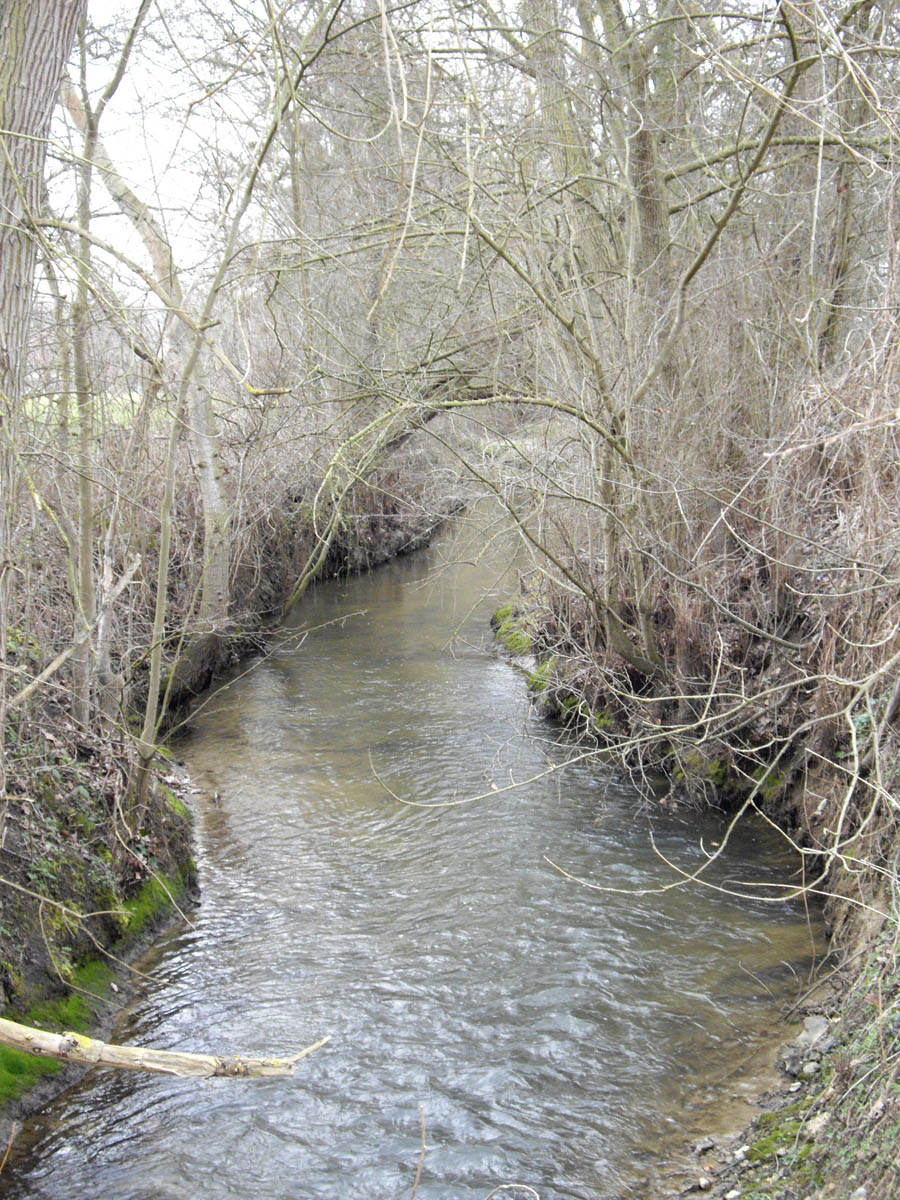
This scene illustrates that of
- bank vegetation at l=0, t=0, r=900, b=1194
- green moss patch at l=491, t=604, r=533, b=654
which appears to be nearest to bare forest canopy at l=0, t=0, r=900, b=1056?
bank vegetation at l=0, t=0, r=900, b=1194

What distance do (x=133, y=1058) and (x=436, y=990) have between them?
240cm

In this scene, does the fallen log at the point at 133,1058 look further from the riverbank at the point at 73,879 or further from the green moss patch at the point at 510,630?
the green moss patch at the point at 510,630

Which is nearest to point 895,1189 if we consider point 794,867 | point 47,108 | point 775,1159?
point 775,1159

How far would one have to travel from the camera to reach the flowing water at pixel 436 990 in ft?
14.2

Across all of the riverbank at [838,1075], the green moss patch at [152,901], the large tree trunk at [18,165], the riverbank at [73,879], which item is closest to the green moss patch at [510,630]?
the riverbank at [73,879]

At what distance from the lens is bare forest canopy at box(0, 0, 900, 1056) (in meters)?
5.95

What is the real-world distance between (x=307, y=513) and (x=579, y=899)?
32.8ft

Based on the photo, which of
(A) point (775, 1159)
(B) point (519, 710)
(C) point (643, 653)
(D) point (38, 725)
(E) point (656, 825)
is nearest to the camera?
(A) point (775, 1159)

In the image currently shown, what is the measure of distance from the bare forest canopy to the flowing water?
82 cm

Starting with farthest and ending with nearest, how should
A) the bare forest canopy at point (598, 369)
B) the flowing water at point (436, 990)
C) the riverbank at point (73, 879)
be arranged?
the bare forest canopy at point (598, 369) → the riverbank at point (73, 879) → the flowing water at point (436, 990)

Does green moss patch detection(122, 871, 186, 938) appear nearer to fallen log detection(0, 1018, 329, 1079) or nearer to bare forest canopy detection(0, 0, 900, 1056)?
bare forest canopy detection(0, 0, 900, 1056)

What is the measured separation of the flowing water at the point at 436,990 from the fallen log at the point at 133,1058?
960mm

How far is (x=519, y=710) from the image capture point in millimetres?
10664

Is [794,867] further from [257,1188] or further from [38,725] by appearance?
[38,725]
